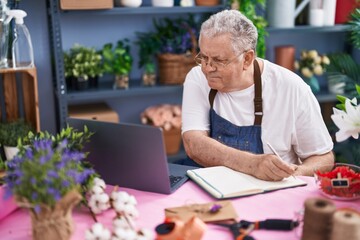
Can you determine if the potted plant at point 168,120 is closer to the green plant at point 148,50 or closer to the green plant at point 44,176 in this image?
the green plant at point 148,50

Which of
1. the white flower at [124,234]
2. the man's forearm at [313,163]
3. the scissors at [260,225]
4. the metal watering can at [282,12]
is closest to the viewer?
the white flower at [124,234]

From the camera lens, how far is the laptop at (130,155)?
1310 millimetres

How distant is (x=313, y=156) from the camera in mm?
1867

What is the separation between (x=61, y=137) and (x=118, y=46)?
1812 millimetres

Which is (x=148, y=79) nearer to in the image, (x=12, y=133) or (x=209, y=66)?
(x=12, y=133)

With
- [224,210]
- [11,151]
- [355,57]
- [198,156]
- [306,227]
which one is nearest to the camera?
[306,227]

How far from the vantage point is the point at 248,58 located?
1893 mm

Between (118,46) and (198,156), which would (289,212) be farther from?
(118,46)

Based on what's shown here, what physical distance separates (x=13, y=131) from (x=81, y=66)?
57 centimetres

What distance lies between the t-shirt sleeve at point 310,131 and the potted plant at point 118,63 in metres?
1.34

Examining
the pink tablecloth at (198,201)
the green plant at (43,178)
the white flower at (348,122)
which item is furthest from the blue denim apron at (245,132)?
the green plant at (43,178)

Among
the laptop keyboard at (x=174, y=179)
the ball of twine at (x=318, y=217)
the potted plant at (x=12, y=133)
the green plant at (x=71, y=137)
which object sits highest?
the green plant at (x=71, y=137)

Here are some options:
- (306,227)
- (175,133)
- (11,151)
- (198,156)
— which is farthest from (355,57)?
(306,227)

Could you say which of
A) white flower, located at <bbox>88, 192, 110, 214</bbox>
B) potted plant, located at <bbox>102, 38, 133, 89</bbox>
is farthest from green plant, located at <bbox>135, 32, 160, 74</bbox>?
white flower, located at <bbox>88, 192, 110, 214</bbox>
